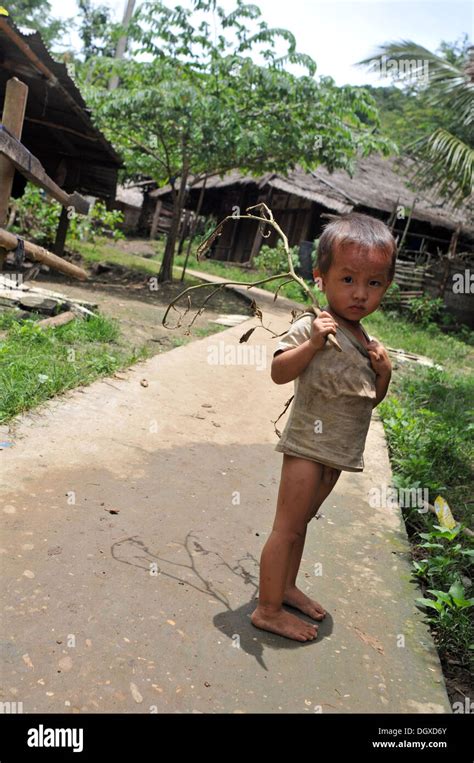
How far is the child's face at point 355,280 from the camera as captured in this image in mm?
2209

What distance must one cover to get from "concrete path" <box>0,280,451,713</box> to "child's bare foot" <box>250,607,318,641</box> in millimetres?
32

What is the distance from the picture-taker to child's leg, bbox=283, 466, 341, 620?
7.91ft

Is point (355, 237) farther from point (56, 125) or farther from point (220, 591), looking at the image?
point (56, 125)

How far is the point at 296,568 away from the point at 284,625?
10.5 inches

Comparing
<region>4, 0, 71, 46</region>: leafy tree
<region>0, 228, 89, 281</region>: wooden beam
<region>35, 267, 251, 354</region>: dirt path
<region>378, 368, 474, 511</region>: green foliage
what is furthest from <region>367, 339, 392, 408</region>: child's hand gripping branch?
<region>4, 0, 71, 46</region>: leafy tree

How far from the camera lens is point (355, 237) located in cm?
222

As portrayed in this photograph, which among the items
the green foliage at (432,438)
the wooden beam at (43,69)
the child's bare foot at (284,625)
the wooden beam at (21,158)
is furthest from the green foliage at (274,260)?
the child's bare foot at (284,625)

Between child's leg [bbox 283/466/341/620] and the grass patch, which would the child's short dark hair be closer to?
child's leg [bbox 283/466/341/620]

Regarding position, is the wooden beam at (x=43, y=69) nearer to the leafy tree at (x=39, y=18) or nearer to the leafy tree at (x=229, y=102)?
the leafy tree at (x=229, y=102)

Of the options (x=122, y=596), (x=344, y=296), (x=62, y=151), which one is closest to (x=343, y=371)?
(x=344, y=296)

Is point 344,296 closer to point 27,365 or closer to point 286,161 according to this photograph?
point 27,365

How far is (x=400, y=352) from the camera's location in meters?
10.6
